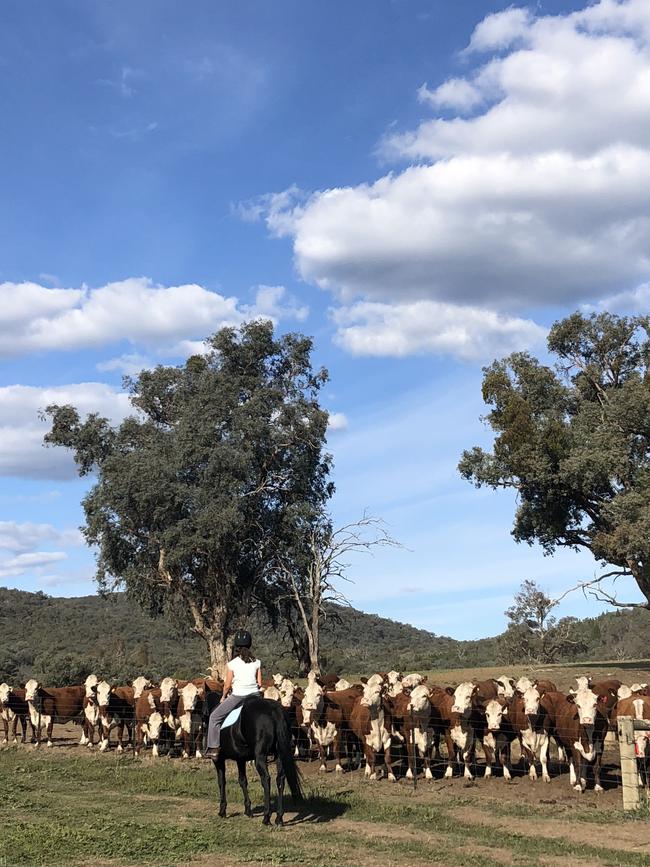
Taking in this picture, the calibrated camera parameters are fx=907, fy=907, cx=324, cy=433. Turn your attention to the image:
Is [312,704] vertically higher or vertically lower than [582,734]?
higher

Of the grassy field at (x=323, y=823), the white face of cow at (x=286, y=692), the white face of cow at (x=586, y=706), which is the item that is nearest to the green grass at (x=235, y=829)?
the grassy field at (x=323, y=823)

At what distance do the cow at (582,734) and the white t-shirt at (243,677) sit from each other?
226 inches

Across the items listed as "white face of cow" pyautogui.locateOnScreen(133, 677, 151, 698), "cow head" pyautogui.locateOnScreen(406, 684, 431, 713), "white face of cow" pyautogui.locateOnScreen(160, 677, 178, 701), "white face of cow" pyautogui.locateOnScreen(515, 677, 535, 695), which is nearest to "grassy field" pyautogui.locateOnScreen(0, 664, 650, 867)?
Answer: "cow head" pyautogui.locateOnScreen(406, 684, 431, 713)

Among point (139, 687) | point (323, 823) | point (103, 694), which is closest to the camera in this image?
point (323, 823)

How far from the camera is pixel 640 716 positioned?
50.5 feet

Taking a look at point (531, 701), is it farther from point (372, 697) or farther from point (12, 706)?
point (12, 706)

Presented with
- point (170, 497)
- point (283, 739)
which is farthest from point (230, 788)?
point (170, 497)

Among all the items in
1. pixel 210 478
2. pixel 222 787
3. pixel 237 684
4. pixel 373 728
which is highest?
pixel 210 478

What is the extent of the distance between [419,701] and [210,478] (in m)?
21.7

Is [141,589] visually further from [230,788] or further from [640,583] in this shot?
[230,788]

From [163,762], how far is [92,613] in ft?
253

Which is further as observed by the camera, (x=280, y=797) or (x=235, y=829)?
(x=280, y=797)

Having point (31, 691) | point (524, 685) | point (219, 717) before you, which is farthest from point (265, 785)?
point (31, 691)

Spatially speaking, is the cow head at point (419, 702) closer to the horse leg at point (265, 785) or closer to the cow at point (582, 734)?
the cow at point (582, 734)
